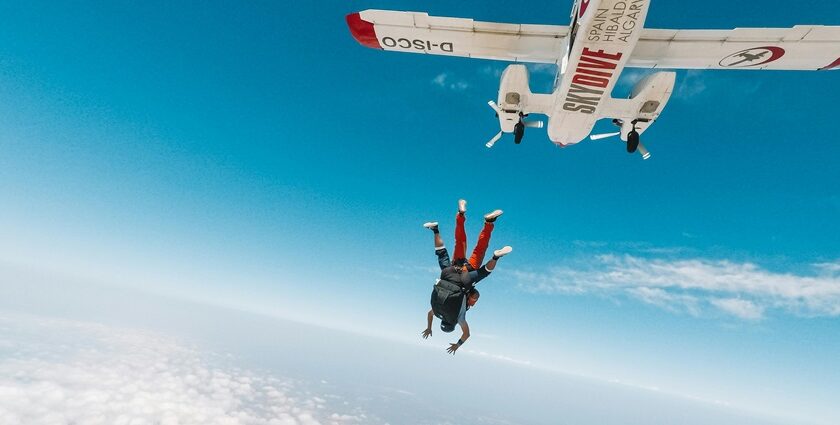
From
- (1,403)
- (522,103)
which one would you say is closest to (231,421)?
(1,403)

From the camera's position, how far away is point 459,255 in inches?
258

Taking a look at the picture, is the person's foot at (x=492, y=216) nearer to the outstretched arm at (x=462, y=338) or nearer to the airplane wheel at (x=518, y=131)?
the outstretched arm at (x=462, y=338)

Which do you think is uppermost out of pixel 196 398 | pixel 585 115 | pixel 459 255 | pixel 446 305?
pixel 585 115

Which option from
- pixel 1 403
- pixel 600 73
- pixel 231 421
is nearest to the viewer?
pixel 600 73

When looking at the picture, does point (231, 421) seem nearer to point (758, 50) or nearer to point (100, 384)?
point (100, 384)

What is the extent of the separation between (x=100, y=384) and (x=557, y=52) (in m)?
253

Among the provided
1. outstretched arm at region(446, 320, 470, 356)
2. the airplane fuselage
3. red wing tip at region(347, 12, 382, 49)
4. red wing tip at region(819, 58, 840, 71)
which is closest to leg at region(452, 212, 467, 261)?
outstretched arm at region(446, 320, 470, 356)

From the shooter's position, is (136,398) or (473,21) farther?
(136,398)

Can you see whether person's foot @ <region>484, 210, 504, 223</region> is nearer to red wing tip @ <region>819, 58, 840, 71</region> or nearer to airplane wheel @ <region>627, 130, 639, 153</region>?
airplane wheel @ <region>627, 130, 639, 153</region>

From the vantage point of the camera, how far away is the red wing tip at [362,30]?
10.6 meters

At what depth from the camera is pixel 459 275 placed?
6223 millimetres

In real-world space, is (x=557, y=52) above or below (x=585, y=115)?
above

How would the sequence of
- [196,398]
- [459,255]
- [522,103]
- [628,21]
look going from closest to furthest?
[459,255], [628,21], [522,103], [196,398]

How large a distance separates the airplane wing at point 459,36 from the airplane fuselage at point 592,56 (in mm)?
782
